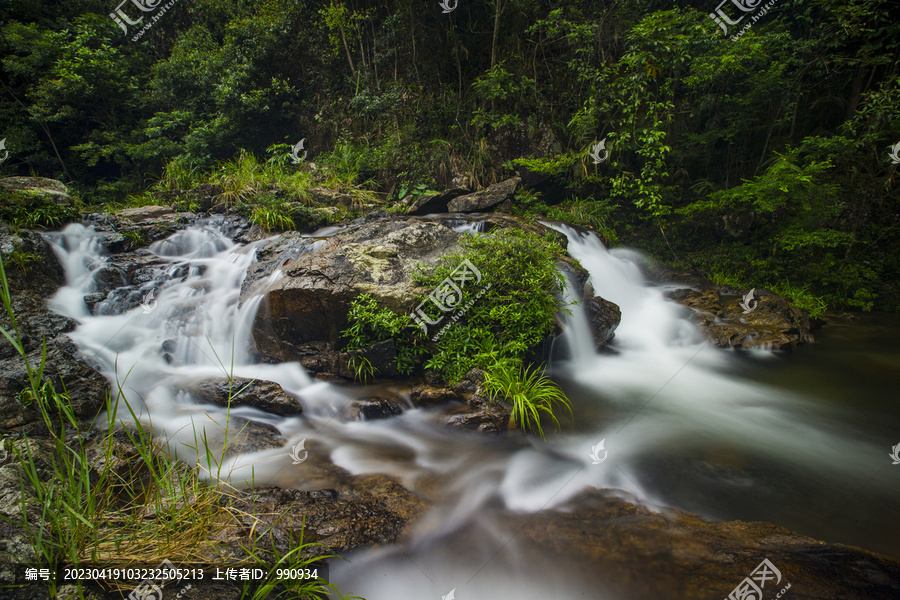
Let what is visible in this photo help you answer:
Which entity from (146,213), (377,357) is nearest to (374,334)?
(377,357)

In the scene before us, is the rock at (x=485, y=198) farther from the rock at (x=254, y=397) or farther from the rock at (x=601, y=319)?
the rock at (x=254, y=397)

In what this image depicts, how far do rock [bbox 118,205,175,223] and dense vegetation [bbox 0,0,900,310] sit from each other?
162cm

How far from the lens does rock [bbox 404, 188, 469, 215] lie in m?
9.62

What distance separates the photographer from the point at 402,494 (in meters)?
3.24

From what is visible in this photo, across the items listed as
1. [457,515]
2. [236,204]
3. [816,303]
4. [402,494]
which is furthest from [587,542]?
[236,204]

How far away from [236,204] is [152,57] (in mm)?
10673

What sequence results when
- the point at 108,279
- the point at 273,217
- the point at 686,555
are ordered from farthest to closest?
the point at 273,217
the point at 108,279
the point at 686,555

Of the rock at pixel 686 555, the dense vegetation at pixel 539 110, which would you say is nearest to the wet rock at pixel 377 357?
the rock at pixel 686 555

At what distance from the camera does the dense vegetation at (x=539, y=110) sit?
25.5ft

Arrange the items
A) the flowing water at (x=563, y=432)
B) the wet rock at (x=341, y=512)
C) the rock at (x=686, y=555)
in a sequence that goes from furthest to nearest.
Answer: the flowing water at (x=563, y=432) → the wet rock at (x=341, y=512) → the rock at (x=686, y=555)

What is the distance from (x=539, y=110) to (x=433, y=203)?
399 centimetres

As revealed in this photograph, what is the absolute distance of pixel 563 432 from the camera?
4258mm

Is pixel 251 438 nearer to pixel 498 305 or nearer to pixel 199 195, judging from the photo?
pixel 498 305

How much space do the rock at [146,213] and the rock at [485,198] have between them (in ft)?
21.3
